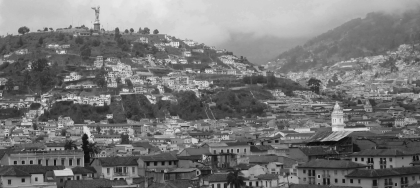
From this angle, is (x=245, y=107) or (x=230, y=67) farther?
(x=230, y=67)

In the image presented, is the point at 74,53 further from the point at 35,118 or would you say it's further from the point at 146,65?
the point at 35,118

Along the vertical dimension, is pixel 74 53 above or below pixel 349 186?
above

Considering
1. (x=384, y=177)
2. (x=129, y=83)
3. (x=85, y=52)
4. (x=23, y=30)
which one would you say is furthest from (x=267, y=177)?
(x=23, y=30)

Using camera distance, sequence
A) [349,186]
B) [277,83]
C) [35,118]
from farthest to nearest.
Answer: [277,83]
[35,118]
[349,186]

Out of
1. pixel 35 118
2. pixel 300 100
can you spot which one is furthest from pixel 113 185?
pixel 300 100

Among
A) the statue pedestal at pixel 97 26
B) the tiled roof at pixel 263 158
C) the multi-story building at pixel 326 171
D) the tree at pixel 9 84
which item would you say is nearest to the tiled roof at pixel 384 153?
the multi-story building at pixel 326 171

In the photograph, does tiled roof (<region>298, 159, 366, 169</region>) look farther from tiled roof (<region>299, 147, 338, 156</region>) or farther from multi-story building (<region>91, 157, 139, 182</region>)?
multi-story building (<region>91, 157, 139, 182</region>)

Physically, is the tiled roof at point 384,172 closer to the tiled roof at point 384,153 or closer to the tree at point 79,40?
the tiled roof at point 384,153
